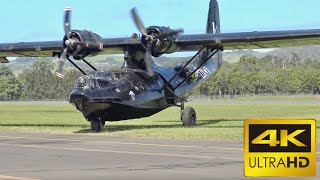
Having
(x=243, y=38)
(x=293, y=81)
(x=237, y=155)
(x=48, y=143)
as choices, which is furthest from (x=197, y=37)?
(x=293, y=81)

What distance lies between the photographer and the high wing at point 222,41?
1077 inches

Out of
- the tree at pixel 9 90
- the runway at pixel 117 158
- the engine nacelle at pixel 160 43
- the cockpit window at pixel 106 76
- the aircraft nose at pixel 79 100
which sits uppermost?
the engine nacelle at pixel 160 43

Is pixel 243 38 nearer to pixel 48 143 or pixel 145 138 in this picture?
pixel 145 138

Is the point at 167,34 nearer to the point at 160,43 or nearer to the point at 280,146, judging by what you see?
the point at 160,43

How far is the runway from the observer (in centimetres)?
1244

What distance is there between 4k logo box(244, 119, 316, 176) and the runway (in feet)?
15.0

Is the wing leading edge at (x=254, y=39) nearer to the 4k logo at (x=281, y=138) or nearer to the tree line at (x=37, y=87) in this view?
the 4k logo at (x=281, y=138)

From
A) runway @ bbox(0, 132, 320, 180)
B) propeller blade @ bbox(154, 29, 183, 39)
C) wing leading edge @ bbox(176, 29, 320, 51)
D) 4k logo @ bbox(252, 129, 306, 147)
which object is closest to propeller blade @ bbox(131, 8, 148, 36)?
propeller blade @ bbox(154, 29, 183, 39)

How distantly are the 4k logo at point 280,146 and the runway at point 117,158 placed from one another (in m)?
4.58

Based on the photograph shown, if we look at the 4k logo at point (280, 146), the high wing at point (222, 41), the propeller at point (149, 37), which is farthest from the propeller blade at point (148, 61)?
the 4k logo at point (280, 146)

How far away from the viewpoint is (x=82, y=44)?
90.4ft

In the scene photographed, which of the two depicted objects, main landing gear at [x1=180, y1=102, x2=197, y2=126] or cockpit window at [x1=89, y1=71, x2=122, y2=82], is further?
main landing gear at [x1=180, y1=102, x2=197, y2=126]

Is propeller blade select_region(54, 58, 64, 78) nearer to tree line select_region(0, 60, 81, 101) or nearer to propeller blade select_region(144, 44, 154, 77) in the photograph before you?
propeller blade select_region(144, 44, 154, 77)

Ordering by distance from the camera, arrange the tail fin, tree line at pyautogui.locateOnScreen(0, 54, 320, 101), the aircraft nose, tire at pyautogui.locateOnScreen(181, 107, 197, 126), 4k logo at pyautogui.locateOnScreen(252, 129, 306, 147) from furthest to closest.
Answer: tree line at pyautogui.locateOnScreen(0, 54, 320, 101)
the tail fin
tire at pyautogui.locateOnScreen(181, 107, 197, 126)
the aircraft nose
4k logo at pyautogui.locateOnScreen(252, 129, 306, 147)
